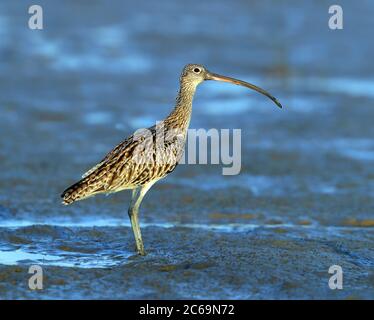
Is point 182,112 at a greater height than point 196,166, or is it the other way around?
point 182,112

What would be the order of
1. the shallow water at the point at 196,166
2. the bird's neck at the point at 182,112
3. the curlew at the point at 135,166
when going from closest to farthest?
the shallow water at the point at 196,166, the curlew at the point at 135,166, the bird's neck at the point at 182,112

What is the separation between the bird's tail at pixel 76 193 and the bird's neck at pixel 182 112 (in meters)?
1.14

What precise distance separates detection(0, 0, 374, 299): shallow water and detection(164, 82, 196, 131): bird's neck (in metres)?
1.23

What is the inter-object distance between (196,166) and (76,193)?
4.54 metres

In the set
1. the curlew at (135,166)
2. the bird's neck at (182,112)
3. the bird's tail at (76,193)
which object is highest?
the bird's neck at (182,112)

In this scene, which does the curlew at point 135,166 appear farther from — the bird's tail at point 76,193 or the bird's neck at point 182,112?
the bird's neck at point 182,112

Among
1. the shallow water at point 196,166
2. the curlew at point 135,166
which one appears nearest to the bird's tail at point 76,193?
the curlew at point 135,166

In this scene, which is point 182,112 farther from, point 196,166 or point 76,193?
point 196,166

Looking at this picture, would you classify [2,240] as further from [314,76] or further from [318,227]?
[314,76]

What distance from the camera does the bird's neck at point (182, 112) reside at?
30.3 ft

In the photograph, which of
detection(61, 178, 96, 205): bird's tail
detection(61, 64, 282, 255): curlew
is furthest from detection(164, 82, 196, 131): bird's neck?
detection(61, 178, 96, 205): bird's tail

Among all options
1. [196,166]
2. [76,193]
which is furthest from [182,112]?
[196,166]

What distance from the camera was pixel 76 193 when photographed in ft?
27.8
